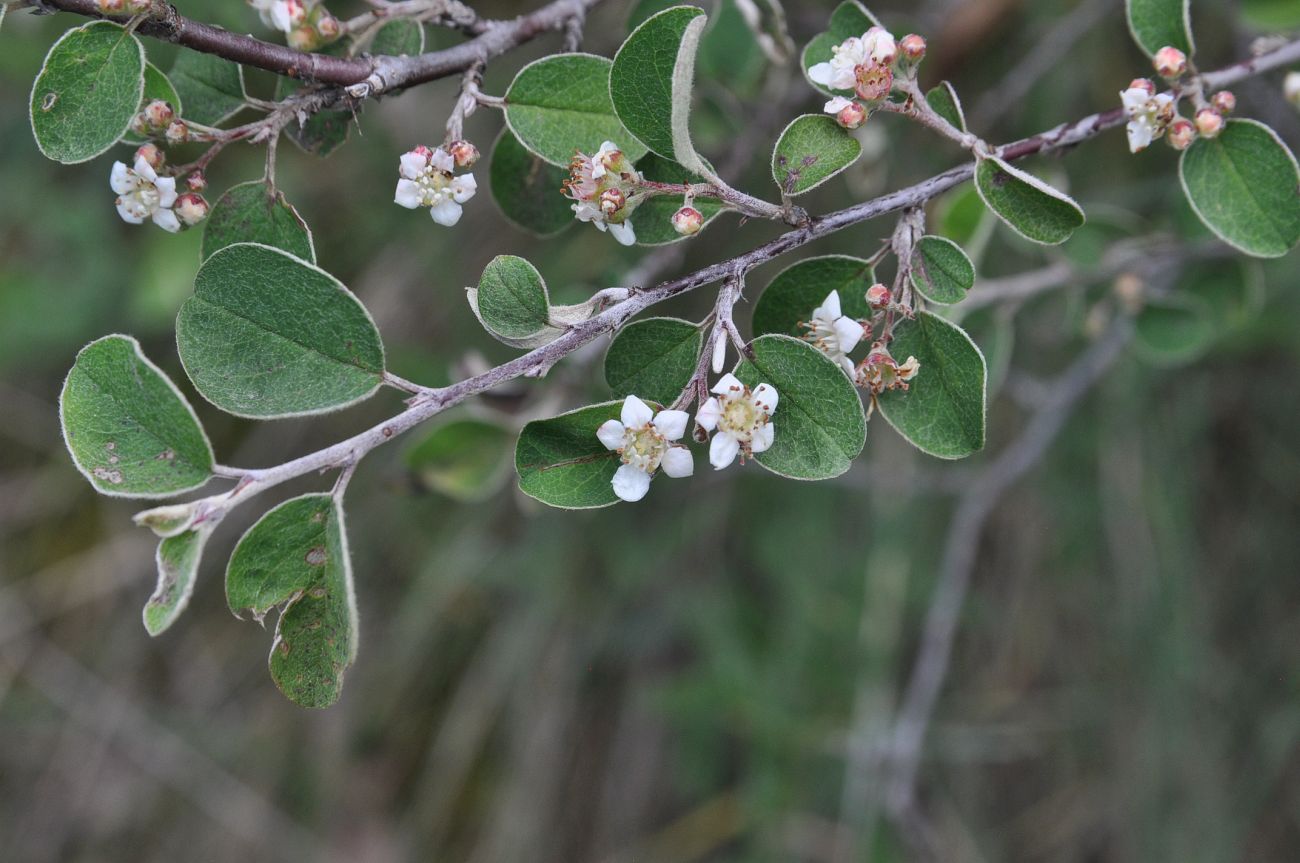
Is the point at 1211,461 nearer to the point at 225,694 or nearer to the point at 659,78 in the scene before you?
the point at 659,78

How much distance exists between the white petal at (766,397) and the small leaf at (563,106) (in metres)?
0.37

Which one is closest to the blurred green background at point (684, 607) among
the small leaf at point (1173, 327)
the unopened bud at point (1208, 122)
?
the small leaf at point (1173, 327)

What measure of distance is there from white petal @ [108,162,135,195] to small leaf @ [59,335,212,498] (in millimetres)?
175

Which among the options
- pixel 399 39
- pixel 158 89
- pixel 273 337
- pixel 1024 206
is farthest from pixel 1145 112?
pixel 158 89

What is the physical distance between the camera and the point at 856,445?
940 millimetres

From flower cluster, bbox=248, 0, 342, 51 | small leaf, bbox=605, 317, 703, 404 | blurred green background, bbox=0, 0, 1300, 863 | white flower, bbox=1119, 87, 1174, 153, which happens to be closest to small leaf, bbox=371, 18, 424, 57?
flower cluster, bbox=248, 0, 342, 51

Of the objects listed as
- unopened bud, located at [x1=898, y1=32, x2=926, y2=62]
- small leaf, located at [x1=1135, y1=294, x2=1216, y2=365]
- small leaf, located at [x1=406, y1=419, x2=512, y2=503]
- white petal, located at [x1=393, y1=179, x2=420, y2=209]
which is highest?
unopened bud, located at [x1=898, y1=32, x2=926, y2=62]

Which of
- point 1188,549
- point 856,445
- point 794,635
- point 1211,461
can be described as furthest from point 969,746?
point 856,445

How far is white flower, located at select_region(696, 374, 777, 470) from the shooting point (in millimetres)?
973

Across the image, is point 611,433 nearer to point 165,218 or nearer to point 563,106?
point 563,106

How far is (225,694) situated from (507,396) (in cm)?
259

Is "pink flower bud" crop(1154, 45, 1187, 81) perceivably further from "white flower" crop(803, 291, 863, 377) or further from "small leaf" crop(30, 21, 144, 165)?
"small leaf" crop(30, 21, 144, 165)

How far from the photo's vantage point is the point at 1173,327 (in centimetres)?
174

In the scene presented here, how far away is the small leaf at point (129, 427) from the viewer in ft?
3.34
